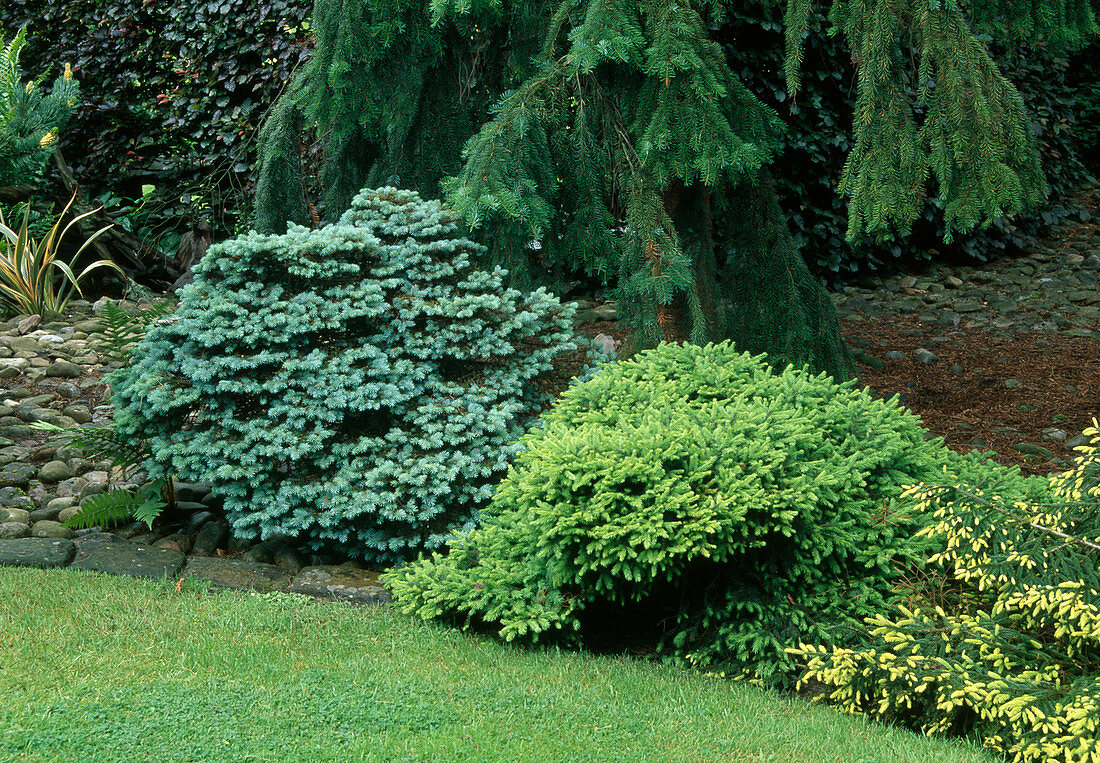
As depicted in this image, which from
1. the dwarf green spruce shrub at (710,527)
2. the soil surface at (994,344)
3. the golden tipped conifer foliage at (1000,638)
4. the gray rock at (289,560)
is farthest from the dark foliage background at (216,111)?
the golden tipped conifer foliage at (1000,638)

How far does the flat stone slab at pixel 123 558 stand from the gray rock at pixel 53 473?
894 mm

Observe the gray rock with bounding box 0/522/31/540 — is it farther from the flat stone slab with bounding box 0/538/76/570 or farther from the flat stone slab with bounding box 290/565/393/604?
the flat stone slab with bounding box 290/565/393/604

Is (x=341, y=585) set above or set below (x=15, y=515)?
below

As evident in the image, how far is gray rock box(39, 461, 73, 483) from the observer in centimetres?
508

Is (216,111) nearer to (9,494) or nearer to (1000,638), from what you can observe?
(9,494)

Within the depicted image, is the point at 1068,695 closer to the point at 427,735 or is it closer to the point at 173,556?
the point at 427,735

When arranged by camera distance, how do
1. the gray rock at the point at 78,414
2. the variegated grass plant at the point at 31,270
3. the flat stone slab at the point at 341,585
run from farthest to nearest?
1. the variegated grass plant at the point at 31,270
2. the gray rock at the point at 78,414
3. the flat stone slab at the point at 341,585

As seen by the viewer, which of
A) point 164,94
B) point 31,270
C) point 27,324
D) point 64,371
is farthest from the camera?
point 164,94

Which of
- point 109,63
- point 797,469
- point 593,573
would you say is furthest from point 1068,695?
point 109,63

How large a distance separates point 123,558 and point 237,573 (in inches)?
20.9

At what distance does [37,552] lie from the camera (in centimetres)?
416

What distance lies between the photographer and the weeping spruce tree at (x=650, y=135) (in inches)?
148

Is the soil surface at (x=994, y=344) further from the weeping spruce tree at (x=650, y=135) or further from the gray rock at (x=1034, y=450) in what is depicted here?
the weeping spruce tree at (x=650, y=135)

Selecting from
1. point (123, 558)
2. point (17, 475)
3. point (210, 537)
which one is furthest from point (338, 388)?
point (17, 475)
